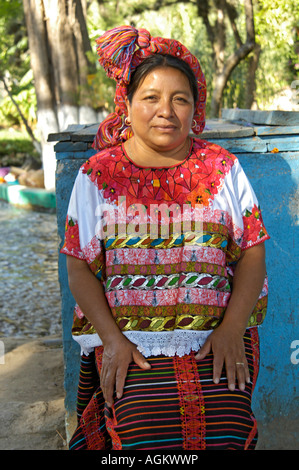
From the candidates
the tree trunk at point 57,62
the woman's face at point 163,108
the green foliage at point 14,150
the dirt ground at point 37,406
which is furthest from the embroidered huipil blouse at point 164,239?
the green foliage at point 14,150

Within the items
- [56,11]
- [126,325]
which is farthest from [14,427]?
[56,11]

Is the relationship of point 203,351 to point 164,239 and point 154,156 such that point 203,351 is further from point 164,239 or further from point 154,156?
point 154,156

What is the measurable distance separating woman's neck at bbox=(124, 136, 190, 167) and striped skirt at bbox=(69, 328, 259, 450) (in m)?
0.71

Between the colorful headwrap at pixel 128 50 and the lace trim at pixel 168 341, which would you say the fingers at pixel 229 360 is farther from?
the colorful headwrap at pixel 128 50

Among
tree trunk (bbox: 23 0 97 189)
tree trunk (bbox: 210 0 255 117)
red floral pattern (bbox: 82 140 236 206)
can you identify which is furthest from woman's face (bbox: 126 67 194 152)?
tree trunk (bbox: 23 0 97 189)

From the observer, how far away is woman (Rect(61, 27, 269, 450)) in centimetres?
195

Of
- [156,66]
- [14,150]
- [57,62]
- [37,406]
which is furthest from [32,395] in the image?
[14,150]

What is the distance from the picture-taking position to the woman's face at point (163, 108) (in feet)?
6.62

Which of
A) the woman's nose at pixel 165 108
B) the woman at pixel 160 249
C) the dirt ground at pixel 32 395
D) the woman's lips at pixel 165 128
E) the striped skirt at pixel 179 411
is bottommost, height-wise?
the dirt ground at pixel 32 395

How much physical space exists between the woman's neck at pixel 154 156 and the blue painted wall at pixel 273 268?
1.85 feet

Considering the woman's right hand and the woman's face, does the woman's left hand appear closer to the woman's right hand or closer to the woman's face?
the woman's right hand

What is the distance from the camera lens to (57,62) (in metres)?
11.5

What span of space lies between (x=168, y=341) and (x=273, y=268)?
93cm

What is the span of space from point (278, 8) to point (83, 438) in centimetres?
724
